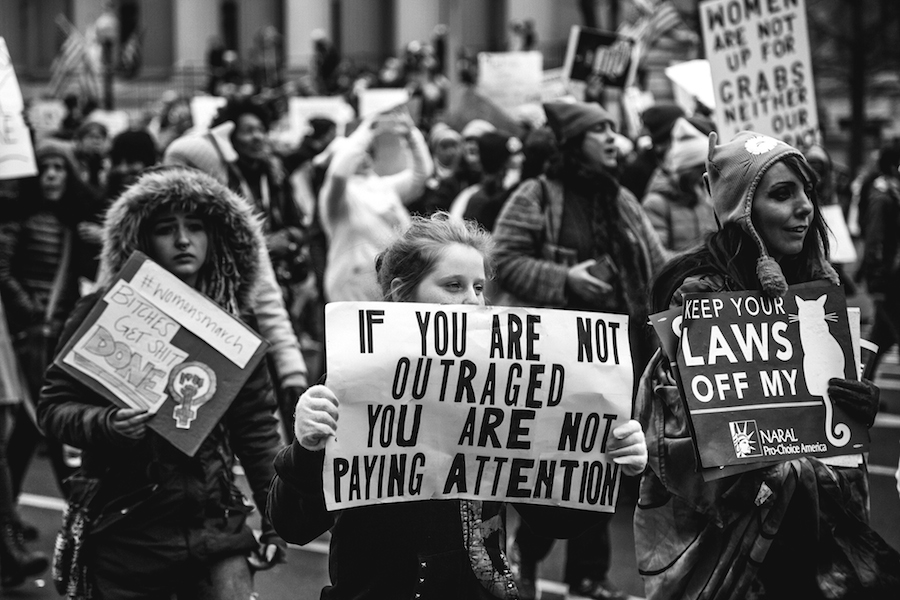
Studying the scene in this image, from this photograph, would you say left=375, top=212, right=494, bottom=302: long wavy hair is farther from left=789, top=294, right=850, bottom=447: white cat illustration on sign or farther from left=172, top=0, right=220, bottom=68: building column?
left=172, top=0, right=220, bottom=68: building column

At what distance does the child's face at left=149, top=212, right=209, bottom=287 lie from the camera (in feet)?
13.6

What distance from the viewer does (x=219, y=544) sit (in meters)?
3.81

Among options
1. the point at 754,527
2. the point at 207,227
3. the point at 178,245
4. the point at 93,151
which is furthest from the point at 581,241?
the point at 93,151

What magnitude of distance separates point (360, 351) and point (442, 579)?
1.83 feet

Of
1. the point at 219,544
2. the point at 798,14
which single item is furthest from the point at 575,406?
the point at 798,14

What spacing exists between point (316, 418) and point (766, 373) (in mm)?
1241

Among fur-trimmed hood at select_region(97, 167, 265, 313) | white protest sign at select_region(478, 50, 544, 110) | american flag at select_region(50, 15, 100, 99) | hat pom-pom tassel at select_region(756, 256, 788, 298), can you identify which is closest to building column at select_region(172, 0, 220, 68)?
american flag at select_region(50, 15, 100, 99)

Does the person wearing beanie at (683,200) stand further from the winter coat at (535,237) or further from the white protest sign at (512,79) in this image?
the white protest sign at (512,79)

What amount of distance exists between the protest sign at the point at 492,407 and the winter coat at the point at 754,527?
0.51 m

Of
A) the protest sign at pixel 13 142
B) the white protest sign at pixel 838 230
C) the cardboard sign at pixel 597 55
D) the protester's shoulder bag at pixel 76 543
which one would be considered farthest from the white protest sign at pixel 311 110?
the protester's shoulder bag at pixel 76 543

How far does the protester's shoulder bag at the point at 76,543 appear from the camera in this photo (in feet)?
12.5

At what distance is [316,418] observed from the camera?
114 inches

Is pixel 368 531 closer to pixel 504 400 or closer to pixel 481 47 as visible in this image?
pixel 504 400

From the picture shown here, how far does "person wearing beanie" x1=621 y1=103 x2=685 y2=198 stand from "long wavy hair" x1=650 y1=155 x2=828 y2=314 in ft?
15.1
